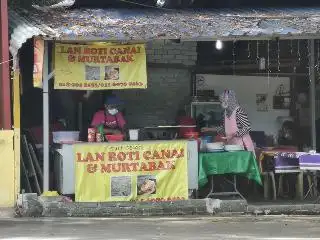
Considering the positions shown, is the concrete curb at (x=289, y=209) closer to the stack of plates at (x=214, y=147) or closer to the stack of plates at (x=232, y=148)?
the stack of plates at (x=232, y=148)

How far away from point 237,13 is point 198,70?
5.79ft

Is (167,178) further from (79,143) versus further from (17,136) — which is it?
(17,136)

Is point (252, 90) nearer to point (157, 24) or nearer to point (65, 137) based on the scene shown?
point (157, 24)

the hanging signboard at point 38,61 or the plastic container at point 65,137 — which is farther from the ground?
the hanging signboard at point 38,61

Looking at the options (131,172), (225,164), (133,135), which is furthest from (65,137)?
(225,164)

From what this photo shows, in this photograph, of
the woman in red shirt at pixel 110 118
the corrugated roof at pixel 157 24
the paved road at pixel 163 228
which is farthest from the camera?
the woman in red shirt at pixel 110 118

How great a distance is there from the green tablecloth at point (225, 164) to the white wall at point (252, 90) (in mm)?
3162

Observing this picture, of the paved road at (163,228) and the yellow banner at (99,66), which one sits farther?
the yellow banner at (99,66)

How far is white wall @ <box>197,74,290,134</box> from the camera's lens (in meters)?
14.5

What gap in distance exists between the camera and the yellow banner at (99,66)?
1136 centimetres

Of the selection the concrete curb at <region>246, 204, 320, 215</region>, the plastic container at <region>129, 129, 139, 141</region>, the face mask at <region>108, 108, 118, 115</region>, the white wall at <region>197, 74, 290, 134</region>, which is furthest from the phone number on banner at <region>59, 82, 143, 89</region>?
the white wall at <region>197, 74, 290, 134</region>

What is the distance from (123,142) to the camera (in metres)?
11.2

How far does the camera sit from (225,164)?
11492 mm

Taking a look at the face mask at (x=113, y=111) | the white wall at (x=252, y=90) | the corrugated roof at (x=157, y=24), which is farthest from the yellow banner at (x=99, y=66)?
the white wall at (x=252, y=90)
